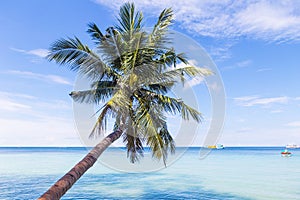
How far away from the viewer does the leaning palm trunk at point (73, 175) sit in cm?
389

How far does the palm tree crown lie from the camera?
7.37 meters

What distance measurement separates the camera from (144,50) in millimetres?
7621

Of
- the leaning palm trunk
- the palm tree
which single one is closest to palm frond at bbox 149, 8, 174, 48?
the palm tree

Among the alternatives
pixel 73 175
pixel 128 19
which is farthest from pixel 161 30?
pixel 73 175

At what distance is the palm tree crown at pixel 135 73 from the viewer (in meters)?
7.37

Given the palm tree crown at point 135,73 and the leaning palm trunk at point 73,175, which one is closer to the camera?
the leaning palm trunk at point 73,175

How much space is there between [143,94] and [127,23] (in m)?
2.23

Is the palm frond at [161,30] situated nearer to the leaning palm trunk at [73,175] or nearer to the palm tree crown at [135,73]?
the palm tree crown at [135,73]

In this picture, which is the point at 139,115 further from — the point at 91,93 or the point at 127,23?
the point at 127,23

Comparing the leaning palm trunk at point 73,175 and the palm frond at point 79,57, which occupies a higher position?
the palm frond at point 79,57

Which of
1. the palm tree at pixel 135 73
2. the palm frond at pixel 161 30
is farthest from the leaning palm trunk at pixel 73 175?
the palm frond at pixel 161 30

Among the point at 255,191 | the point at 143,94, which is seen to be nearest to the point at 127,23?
the point at 143,94

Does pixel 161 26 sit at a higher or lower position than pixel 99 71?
higher

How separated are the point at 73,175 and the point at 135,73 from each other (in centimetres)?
360
